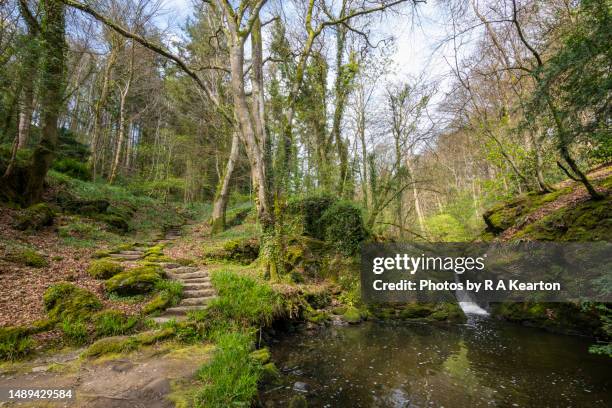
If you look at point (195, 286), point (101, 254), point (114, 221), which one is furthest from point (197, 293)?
point (114, 221)

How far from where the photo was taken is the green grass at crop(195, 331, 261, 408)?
3150 millimetres

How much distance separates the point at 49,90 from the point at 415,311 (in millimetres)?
12864

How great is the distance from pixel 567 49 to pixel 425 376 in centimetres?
673

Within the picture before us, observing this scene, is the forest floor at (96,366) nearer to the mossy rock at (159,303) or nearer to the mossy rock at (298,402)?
the mossy rock at (159,303)

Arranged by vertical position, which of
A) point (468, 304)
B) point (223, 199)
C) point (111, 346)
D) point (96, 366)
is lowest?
point (468, 304)

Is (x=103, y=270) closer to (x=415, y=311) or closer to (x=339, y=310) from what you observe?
(x=339, y=310)

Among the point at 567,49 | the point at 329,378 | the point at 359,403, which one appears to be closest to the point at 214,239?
the point at 329,378

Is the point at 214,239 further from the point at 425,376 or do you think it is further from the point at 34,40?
the point at 425,376

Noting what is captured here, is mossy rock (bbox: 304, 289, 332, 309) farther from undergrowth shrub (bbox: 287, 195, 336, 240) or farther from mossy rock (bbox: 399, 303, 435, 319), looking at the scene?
undergrowth shrub (bbox: 287, 195, 336, 240)

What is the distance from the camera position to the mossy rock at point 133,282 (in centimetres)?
539

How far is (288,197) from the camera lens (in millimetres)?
11180

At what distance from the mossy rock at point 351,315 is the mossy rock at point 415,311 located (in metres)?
1.47

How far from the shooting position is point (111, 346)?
396 cm

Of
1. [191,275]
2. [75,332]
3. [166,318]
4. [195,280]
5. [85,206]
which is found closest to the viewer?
[75,332]
